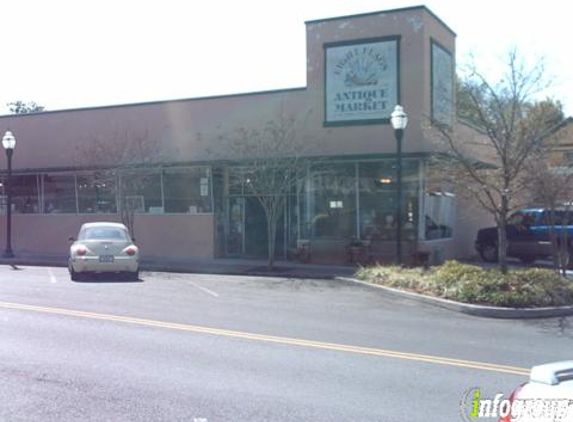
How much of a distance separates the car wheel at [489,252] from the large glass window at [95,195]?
1363 cm

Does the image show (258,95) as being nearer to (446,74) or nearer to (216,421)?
(446,74)

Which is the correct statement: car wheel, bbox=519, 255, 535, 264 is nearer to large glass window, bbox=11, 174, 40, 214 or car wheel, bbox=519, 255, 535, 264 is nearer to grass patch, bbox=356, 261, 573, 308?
grass patch, bbox=356, 261, 573, 308

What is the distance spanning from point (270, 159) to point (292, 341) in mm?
11730

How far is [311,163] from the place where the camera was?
21.2 meters

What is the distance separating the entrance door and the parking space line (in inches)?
467

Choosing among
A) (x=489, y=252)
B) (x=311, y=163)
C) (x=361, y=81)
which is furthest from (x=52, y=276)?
(x=489, y=252)

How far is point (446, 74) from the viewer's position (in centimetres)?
2158

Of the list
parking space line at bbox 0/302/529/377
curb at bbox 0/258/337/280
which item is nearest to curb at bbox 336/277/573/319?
parking space line at bbox 0/302/529/377

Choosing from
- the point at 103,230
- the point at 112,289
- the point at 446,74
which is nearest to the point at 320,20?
the point at 446,74

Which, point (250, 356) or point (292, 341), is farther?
point (292, 341)

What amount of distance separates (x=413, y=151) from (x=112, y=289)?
1013 centimetres

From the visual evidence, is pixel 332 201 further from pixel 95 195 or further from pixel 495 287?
pixel 95 195

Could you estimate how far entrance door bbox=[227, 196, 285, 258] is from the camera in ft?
75.2
